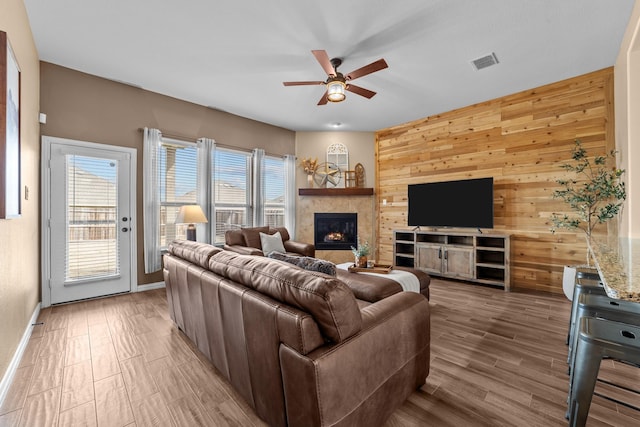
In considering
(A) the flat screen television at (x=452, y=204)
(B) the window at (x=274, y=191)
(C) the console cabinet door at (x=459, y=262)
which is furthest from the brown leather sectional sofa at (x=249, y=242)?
(C) the console cabinet door at (x=459, y=262)

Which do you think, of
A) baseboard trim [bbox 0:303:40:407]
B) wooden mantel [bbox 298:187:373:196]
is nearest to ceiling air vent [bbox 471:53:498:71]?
wooden mantel [bbox 298:187:373:196]

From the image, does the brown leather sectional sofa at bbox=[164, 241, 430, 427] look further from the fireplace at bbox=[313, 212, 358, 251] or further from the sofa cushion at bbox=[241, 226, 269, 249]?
the fireplace at bbox=[313, 212, 358, 251]

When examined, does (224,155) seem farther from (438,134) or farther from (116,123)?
(438,134)

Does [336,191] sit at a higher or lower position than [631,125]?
lower

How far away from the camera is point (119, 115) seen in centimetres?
390

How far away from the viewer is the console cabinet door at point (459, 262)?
4.35 m

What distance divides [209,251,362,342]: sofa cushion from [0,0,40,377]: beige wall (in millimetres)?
1935

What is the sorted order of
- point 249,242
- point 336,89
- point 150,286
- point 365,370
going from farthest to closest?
1. point 249,242
2. point 150,286
3. point 336,89
4. point 365,370

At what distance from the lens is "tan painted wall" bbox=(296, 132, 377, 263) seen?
19.7ft

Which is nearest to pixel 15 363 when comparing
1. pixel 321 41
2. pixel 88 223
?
pixel 88 223

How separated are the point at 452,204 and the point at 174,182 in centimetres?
456

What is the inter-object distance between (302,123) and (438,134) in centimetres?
260

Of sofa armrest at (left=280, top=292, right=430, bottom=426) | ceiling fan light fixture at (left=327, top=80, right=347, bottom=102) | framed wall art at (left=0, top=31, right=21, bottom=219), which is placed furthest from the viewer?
ceiling fan light fixture at (left=327, top=80, right=347, bottom=102)

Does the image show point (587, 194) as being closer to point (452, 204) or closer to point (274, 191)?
point (452, 204)
